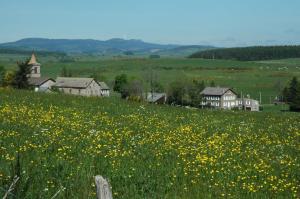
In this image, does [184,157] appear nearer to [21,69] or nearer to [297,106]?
[21,69]

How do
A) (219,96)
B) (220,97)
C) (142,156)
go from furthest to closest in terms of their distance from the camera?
(219,96), (220,97), (142,156)

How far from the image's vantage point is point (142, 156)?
53.3ft

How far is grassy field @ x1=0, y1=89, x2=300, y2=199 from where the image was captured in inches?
495

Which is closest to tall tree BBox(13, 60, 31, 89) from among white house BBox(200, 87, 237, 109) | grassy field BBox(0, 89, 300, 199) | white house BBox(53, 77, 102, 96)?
white house BBox(53, 77, 102, 96)

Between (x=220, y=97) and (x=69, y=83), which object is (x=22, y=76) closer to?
(x=69, y=83)

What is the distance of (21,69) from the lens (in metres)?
77.4

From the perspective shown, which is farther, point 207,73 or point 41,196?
point 207,73

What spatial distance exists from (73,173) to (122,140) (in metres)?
5.76

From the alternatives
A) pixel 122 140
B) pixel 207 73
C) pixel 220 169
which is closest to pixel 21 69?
pixel 122 140

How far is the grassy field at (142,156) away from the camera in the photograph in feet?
41.2

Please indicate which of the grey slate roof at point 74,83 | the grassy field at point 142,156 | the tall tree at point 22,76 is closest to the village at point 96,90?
the grey slate roof at point 74,83

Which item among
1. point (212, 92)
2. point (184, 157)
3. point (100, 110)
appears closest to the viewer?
point (184, 157)

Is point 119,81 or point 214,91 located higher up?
point 119,81

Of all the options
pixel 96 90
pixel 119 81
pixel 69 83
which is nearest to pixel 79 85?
pixel 69 83
